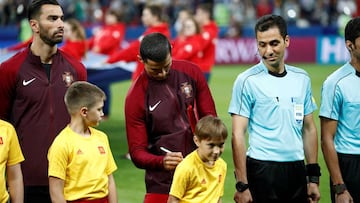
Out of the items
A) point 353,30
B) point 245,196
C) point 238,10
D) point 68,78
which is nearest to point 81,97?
point 68,78

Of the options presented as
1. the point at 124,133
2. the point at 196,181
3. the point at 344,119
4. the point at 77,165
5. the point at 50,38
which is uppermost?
the point at 50,38

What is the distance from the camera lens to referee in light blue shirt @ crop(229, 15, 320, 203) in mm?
5898

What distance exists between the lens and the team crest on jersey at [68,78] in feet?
20.7

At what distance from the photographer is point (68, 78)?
20.7 feet

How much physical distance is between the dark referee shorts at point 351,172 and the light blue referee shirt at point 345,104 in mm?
56

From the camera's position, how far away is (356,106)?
19.9ft

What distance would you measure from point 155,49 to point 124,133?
952 cm

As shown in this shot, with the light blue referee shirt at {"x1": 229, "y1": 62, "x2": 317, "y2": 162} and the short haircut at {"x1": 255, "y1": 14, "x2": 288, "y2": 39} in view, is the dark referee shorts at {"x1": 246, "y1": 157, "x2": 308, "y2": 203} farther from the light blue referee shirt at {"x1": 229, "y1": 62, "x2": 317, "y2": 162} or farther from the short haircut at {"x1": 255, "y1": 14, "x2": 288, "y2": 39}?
the short haircut at {"x1": 255, "y1": 14, "x2": 288, "y2": 39}

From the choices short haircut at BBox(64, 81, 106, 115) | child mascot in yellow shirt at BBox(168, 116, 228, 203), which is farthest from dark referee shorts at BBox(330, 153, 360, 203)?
short haircut at BBox(64, 81, 106, 115)

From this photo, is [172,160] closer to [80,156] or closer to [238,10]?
[80,156]

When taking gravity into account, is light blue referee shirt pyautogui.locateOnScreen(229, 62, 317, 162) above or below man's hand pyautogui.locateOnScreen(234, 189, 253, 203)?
above

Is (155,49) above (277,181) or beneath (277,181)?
above

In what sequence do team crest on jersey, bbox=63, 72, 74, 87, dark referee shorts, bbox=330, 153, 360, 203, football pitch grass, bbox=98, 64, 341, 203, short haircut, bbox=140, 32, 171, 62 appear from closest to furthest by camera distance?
1. short haircut, bbox=140, 32, 171, 62
2. dark referee shorts, bbox=330, 153, 360, 203
3. team crest on jersey, bbox=63, 72, 74, 87
4. football pitch grass, bbox=98, 64, 341, 203

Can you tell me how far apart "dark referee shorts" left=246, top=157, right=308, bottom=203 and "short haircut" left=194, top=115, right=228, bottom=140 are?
46cm
